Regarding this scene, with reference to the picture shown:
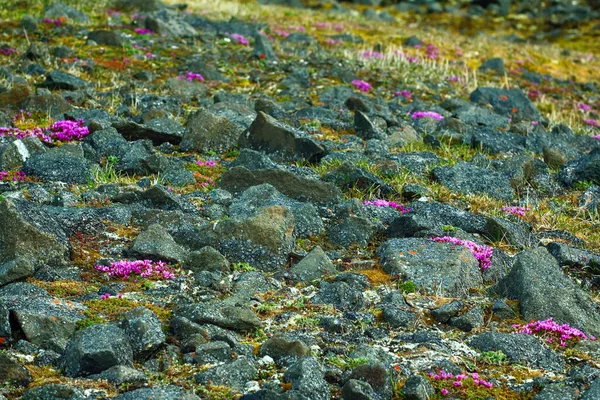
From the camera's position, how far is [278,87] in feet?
62.4

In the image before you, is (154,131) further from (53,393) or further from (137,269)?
(53,393)

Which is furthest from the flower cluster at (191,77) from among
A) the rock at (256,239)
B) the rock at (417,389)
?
the rock at (417,389)

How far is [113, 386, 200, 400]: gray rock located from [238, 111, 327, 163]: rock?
7.35m

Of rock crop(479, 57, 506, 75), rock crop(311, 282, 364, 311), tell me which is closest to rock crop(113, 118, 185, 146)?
rock crop(311, 282, 364, 311)

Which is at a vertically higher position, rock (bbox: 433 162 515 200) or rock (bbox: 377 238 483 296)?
rock (bbox: 377 238 483 296)

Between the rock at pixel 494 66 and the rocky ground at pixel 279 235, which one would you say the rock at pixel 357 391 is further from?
the rock at pixel 494 66

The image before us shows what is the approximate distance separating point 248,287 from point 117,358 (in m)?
2.12

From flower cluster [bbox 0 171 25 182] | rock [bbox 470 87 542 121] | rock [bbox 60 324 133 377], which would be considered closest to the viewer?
rock [bbox 60 324 133 377]

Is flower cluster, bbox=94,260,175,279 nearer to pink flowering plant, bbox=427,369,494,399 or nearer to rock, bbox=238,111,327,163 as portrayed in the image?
pink flowering plant, bbox=427,369,494,399

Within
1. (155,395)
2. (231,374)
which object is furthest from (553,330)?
(155,395)

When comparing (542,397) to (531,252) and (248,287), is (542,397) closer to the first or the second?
(531,252)

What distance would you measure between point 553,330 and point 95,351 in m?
4.35

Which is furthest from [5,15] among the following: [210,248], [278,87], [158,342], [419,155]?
[158,342]

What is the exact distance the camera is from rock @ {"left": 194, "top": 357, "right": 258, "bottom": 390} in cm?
629
